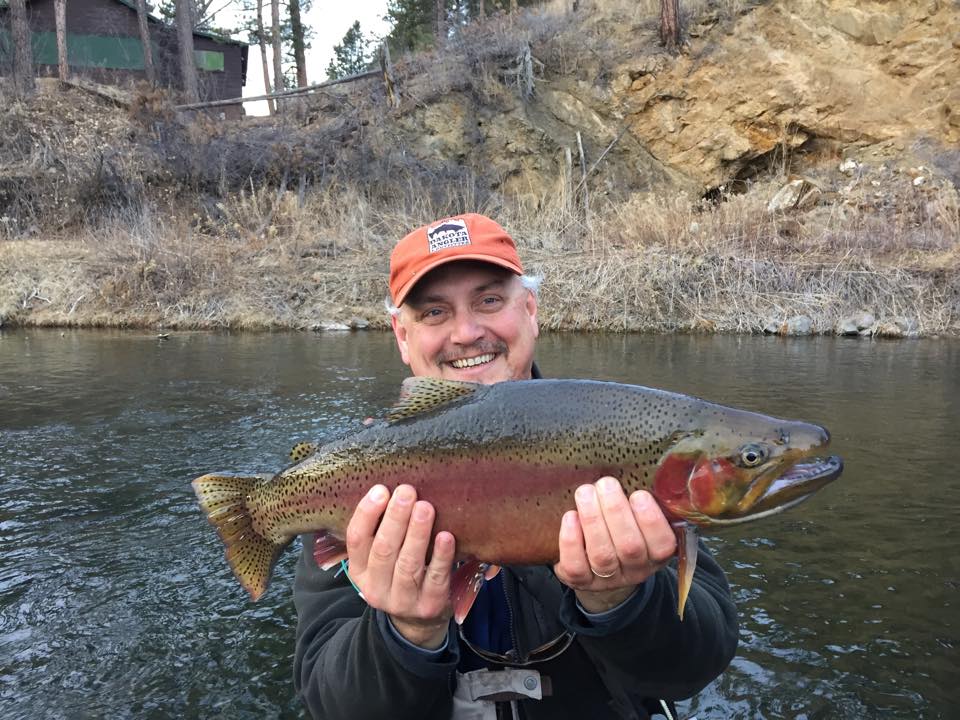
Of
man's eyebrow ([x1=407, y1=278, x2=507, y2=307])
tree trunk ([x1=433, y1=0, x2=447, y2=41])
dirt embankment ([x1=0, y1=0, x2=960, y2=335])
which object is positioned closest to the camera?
man's eyebrow ([x1=407, y1=278, x2=507, y2=307])

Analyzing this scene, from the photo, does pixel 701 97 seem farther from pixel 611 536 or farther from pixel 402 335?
pixel 611 536

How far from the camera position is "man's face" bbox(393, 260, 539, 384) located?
2.79 meters

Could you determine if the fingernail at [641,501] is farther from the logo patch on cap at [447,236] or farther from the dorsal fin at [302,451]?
the logo patch on cap at [447,236]

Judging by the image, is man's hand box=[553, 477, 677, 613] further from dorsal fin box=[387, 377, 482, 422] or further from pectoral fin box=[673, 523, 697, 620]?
dorsal fin box=[387, 377, 482, 422]

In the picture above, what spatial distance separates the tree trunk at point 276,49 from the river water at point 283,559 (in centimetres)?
2315

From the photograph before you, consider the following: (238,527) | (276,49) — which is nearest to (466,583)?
(238,527)

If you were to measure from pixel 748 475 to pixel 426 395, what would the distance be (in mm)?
865

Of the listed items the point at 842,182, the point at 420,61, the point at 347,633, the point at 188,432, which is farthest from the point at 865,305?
the point at 420,61

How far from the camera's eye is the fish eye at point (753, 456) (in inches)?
71.0

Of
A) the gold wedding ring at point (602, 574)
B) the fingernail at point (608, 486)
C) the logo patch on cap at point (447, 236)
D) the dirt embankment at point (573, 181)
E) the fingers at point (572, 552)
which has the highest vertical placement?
the dirt embankment at point (573, 181)

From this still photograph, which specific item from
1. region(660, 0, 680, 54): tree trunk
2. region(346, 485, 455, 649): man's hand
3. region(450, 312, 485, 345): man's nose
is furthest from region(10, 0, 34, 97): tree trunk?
region(346, 485, 455, 649): man's hand

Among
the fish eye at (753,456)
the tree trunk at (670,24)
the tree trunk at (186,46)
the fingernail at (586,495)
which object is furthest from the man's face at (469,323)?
the tree trunk at (186,46)

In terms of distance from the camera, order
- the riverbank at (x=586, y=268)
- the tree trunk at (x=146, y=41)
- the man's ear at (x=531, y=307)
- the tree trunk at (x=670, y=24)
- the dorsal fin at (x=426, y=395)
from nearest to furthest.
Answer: the dorsal fin at (x=426, y=395)
the man's ear at (x=531, y=307)
the riverbank at (x=586, y=268)
the tree trunk at (x=670, y=24)
the tree trunk at (x=146, y=41)

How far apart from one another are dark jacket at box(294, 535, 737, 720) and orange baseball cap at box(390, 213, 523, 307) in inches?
40.4
